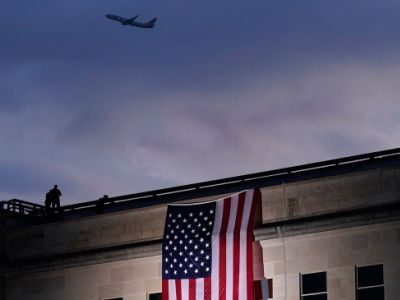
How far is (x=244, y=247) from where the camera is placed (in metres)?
66.6

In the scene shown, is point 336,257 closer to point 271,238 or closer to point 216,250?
point 271,238

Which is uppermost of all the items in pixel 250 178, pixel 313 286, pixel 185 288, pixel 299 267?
pixel 250 178

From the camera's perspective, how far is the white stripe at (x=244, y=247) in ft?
216

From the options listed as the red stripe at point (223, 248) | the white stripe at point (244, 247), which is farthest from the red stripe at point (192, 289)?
the white stripe at point (244, 247)

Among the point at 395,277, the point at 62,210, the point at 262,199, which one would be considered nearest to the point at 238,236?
the point at 262,199

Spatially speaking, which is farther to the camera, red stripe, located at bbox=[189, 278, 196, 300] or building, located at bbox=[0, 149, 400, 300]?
red stripe, located at bbox=[189, 278, 196, 300]

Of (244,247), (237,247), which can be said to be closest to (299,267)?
(244,247)

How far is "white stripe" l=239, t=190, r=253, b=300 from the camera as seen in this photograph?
6594 cm

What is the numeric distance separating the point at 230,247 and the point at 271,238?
1518 millimetres

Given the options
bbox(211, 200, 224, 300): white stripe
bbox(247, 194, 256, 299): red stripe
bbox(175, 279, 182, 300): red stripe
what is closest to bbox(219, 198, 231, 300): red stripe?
bbox(211, 200, 224, 300): white stripe

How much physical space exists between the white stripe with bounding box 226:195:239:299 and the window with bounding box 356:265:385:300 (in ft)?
15.3

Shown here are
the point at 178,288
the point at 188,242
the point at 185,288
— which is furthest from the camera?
the point at 188,242

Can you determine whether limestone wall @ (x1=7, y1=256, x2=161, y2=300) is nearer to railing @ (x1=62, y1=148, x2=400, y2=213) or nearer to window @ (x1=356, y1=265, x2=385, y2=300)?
railing @ (x1=62, y1=148, x2=400, y2=213)

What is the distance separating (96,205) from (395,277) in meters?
15.4
